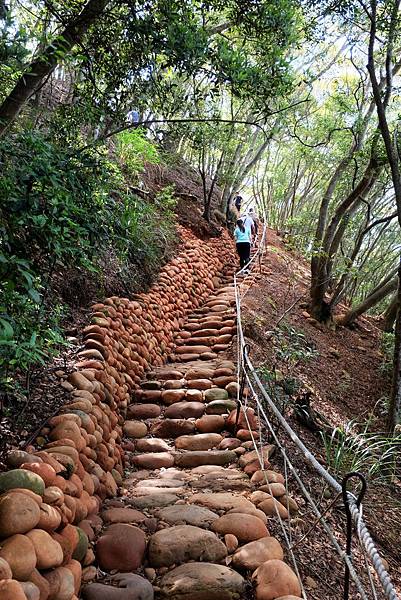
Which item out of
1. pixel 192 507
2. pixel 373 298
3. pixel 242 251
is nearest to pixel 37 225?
pixel 192 507

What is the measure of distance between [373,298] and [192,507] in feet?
20.5

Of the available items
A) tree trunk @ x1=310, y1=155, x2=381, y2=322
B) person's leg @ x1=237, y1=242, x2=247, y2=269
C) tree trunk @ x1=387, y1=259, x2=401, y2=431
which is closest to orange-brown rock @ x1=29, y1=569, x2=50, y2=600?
tree trunk @ x1=387, y1=259, x2=401, y2=431

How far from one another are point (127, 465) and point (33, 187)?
2.13 metres

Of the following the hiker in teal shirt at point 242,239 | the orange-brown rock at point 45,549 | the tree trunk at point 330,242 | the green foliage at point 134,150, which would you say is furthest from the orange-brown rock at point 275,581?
the hiker in teal shirt at point 242,239

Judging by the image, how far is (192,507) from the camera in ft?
8.87

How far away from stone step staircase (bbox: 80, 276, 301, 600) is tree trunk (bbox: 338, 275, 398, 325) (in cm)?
406

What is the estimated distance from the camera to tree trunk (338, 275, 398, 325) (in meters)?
7.64

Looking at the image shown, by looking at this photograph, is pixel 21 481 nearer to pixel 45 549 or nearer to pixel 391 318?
pixel 45 549

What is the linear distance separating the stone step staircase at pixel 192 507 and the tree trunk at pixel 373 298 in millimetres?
4065

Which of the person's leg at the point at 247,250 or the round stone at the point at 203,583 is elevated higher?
the person's leg at the point at 247,250

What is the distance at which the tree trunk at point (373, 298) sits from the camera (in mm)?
7637

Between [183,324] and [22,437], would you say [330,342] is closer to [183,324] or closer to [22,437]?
[183,324]

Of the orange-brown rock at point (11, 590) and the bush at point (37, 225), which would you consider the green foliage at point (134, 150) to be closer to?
the bush at point (37, 225)

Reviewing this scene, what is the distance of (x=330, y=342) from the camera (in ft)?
26.6
